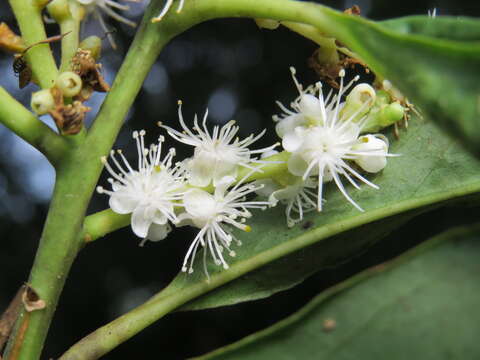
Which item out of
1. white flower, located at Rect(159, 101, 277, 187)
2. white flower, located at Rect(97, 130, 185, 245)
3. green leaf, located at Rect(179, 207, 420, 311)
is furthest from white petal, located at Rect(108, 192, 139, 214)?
green leaf, located at Rect(179, 207, 420, 311)

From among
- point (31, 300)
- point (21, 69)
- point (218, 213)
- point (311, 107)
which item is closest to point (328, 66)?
point (311, 107)

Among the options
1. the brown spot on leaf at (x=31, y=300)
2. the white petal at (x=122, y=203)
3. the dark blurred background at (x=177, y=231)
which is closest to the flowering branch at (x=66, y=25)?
the white petal at (x=122, y=203)

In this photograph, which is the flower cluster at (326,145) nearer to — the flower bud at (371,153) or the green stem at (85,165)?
the flower bud at (371,153)

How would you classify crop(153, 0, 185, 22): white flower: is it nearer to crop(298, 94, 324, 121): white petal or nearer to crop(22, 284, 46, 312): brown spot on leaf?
crop(298, 94, 324, 121): white petal

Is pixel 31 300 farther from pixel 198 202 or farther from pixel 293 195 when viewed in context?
pixel 293 195

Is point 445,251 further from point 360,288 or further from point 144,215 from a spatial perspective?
point 144,215

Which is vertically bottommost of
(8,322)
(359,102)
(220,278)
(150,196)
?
(8,322)
